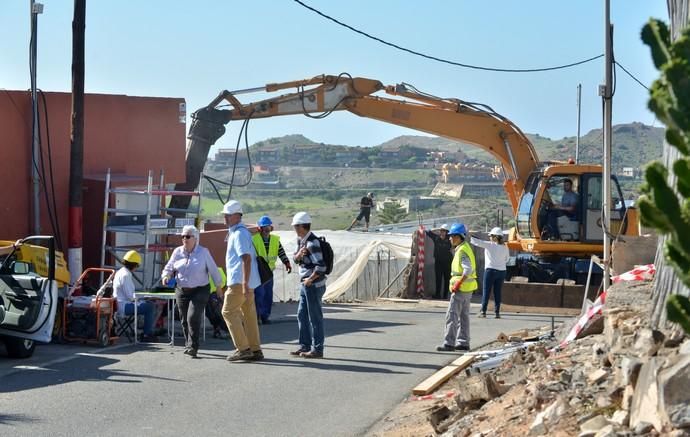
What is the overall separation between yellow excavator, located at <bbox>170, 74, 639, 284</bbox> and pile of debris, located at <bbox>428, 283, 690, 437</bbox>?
13195mm

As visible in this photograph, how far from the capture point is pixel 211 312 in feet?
52.9

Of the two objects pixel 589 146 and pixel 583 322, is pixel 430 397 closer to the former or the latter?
pixel 583 322

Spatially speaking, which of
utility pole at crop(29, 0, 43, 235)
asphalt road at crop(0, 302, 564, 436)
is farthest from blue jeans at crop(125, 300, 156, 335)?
utility pole at crop(29, 0, 43, 235)

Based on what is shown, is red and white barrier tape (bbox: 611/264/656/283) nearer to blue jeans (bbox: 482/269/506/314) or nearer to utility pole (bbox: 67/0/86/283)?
blue jeans (bbox: 482/269/506/314)

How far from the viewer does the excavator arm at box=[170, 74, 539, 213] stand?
2548cm

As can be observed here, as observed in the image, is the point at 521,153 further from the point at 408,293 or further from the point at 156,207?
the point at 156,207

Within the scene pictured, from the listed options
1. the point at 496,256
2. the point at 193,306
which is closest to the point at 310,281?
the point at 193,306

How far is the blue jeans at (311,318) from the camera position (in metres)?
13.8

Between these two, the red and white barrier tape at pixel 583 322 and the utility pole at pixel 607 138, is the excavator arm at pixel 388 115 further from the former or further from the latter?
the red and white barrier tape at pixel 583 322

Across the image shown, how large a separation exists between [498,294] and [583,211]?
490 centimetres

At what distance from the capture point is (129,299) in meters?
15.6

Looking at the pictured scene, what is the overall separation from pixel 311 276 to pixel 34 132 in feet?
28.0

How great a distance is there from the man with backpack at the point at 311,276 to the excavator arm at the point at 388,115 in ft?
38.8

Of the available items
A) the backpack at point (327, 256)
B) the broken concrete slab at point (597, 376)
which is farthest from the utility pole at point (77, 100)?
the broken concrete slab at point (597, 376)
